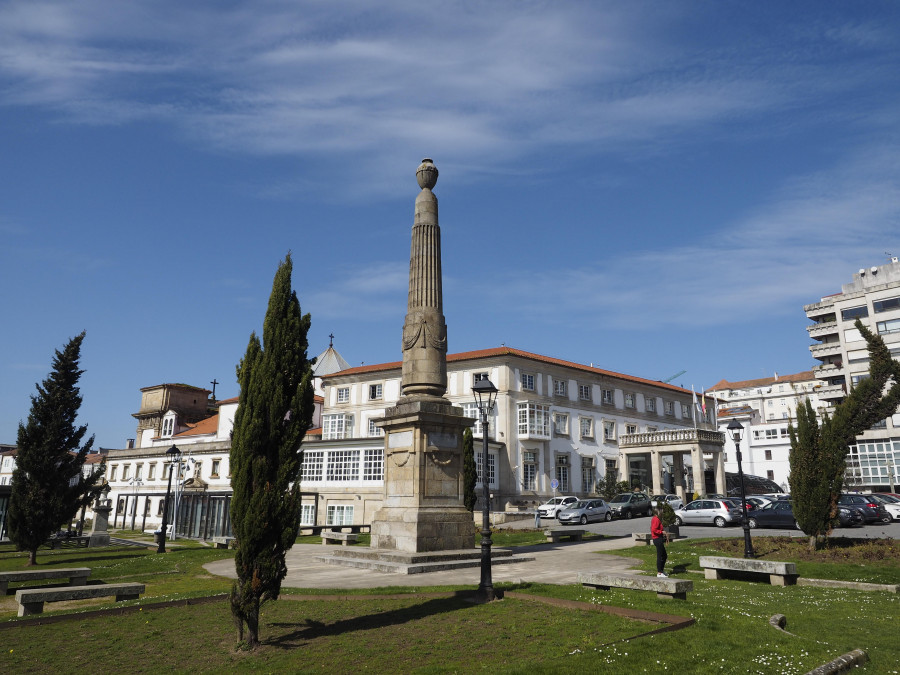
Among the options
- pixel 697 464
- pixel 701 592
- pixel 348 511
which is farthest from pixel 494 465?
pixel 701 592

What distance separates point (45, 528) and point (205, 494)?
31.6 ft

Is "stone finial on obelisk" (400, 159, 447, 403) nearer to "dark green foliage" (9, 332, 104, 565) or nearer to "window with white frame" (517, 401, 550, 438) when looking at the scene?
"dark green foliage" (9, 332, 104, 565)

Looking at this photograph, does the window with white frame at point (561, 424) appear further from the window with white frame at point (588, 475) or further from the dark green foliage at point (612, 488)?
the dark green foliage at point (612, 488)

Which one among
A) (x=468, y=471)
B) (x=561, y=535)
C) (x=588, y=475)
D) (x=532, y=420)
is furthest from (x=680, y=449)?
(x=561, y=535)

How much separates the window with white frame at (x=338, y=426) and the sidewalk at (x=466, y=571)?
35.1m

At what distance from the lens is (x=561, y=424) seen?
50.3 meters

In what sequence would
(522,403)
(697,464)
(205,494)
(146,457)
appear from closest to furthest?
(205,494)
(697,464)
(522,403)
(146,457)

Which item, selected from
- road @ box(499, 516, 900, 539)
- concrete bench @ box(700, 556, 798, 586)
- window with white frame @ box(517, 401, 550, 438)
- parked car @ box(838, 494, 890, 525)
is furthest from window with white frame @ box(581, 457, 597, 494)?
concrete bench @ box(700, 556, 798, 586)

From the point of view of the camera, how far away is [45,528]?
22.4 metres

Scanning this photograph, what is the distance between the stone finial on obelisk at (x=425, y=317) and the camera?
16969mm

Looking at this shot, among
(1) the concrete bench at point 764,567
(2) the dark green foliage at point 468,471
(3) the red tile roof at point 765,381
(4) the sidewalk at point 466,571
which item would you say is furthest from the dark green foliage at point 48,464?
(3) the red tile roof at point 765,381

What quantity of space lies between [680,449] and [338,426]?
29100 mm

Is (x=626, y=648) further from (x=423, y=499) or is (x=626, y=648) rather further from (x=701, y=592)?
(x=423, y=499)

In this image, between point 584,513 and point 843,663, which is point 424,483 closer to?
point 843,663
